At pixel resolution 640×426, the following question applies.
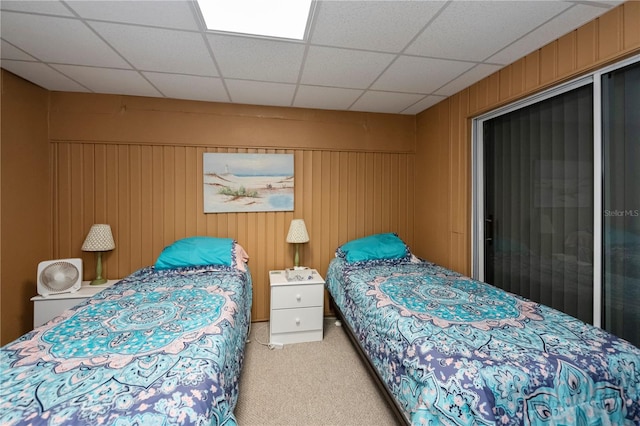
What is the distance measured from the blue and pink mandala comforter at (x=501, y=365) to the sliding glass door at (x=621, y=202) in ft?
1.36

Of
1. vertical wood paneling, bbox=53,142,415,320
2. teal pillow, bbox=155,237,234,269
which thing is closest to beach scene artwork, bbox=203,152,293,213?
vertical wood paneling, bbox=53,142,415,320

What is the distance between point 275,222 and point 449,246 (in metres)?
1.91

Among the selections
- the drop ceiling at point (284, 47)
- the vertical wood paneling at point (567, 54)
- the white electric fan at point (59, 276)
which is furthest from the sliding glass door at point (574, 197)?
the white electric fan at point (59, 276)

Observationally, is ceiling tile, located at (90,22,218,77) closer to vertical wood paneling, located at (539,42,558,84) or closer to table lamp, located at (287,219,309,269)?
table lamp, located at (287,219,309,269)

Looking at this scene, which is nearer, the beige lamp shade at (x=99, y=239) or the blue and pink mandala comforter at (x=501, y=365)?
the blue and pink mandala comforter at (x=501, y=365)

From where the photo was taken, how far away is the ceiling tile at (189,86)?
2.39m

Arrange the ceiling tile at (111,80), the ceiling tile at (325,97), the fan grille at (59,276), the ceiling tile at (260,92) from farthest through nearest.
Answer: the ceiling tile at (325,97) < the ceiling tile at (260,92) < the fan grille at (59,276) < the ceiling tile at (111,80)

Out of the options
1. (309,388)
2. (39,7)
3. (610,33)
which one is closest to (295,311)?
(309,388)

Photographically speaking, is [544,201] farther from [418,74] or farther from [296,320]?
[296,320]

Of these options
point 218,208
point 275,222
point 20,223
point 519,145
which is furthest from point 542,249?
point 20,223

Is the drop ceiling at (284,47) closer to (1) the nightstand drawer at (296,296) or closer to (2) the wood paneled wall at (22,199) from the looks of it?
(2) the wood paneled wall at (22,199)

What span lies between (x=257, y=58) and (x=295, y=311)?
2.18 meters

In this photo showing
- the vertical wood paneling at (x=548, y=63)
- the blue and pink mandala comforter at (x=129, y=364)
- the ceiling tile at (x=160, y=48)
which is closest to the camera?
the blue and pink mandala comforter at (x=129, y=364)

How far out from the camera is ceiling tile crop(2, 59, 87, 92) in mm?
2170
